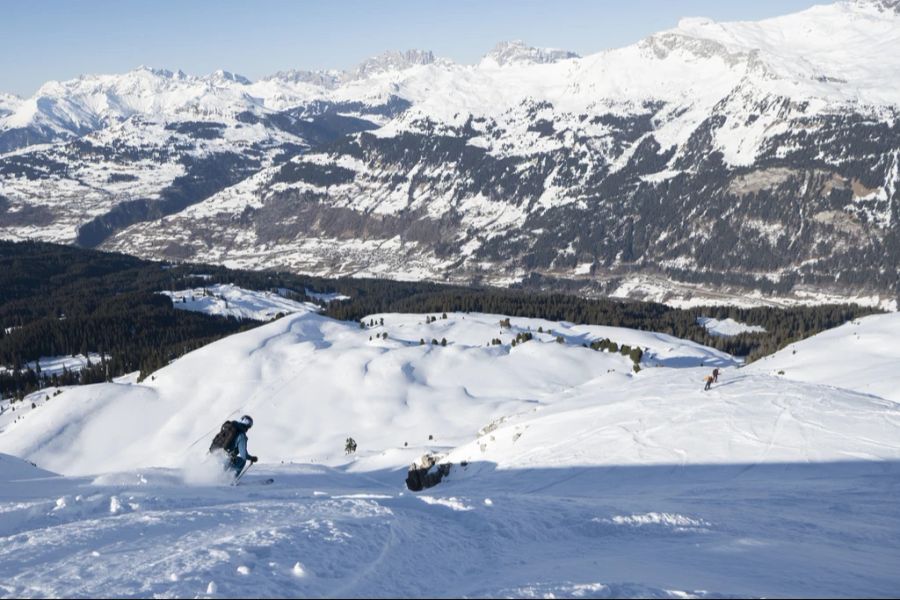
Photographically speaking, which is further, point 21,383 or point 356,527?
point 21,383

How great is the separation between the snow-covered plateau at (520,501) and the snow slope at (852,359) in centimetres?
39

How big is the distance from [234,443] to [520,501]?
12.1 m

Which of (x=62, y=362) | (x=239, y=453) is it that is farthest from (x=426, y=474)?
(x=62, y=362)

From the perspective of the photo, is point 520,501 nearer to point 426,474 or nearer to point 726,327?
point 426,474

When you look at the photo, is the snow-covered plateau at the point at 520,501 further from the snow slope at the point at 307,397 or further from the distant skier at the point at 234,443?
the distant skier at the point at 234,443

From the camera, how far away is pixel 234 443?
24.2m

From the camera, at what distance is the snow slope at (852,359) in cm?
4338

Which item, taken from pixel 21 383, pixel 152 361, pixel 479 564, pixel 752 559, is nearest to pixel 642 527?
pixel 752 559

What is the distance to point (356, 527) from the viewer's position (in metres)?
12.5

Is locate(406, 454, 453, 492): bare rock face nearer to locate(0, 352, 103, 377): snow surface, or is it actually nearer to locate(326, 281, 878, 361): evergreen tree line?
locate(326, 281, 878, 361): evergreen tree line

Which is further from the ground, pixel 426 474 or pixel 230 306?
pixel 426 474

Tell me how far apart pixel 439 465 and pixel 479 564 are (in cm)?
2073

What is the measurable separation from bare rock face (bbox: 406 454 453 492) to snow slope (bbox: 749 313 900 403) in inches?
1028

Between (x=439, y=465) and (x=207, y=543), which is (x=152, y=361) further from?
(x=207, y=543)
